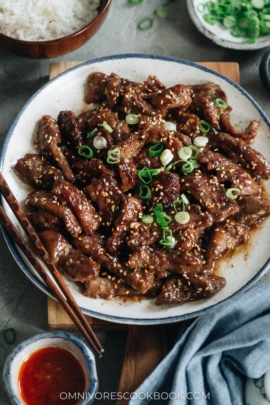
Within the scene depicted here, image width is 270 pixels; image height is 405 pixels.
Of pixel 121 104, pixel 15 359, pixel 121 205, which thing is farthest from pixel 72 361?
pixel 121 104

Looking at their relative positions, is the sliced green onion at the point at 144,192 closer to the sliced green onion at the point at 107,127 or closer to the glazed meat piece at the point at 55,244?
the sliced green onion at the point at 107,127

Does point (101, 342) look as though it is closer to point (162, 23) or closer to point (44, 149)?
point (44, 149)

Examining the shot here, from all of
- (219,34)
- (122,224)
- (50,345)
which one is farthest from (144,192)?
(219,34)

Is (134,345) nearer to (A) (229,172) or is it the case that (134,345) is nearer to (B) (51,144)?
(A) (229,172)

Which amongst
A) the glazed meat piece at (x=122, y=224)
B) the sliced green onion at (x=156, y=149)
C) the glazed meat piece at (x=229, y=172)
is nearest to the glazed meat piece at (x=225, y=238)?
the glazed meat piece at (x=229, y=172)

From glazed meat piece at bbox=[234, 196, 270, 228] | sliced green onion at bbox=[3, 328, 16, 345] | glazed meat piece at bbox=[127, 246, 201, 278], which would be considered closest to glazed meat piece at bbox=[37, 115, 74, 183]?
A: glazed meat piece at bbox=[127, 246, 201, 278]
